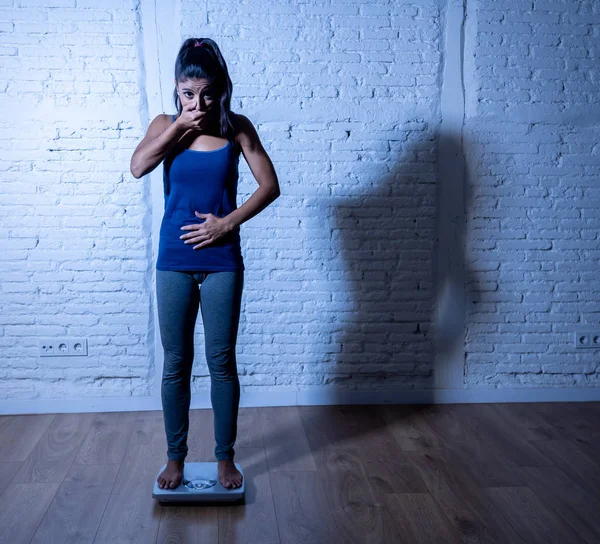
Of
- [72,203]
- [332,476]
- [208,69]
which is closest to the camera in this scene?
[208,69]

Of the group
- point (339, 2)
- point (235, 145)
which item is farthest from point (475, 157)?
point (235, 145)

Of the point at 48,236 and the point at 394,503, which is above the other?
the point at 48,236

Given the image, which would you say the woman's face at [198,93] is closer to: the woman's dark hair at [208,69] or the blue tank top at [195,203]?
the woman's dark hair at [208,69]

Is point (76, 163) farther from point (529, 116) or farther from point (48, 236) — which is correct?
point (529, 116)

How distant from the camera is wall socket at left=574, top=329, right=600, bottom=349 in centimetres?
367

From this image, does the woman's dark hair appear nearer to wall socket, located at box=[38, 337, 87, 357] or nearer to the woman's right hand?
the woman's right hand

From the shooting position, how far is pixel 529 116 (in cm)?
352

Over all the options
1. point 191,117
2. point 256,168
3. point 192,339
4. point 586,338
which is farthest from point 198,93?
point 586,338

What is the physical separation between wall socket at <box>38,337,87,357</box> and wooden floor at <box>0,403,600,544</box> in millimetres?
308

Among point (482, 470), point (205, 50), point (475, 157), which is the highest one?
point (205, 50)

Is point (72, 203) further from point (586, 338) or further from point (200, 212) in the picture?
point (586, 338)

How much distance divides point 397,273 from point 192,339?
144 cm

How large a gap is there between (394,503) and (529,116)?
2.11m

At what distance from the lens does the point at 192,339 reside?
8.04 ft
